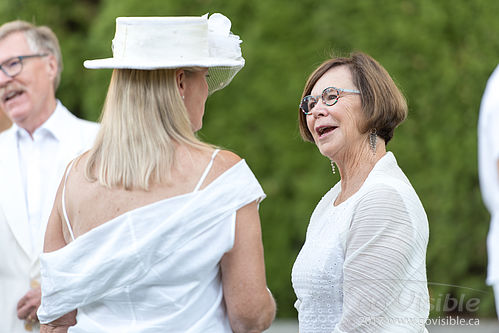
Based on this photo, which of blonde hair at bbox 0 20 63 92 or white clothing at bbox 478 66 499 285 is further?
blonde hair at bbox 0 20 63 92

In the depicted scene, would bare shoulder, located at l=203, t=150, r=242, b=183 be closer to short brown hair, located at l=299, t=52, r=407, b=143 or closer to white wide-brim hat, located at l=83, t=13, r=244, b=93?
white wide-brim hat, located at l=83, t=13, r=244, b=93

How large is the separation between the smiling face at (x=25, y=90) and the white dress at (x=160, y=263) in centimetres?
195

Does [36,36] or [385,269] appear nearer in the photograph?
[385,269]

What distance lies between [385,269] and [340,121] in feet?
2.16

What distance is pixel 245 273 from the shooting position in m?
2.24

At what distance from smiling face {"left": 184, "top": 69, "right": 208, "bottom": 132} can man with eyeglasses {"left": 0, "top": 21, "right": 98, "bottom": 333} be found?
1.65m

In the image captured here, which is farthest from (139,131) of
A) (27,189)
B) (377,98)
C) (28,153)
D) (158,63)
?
(28,153)

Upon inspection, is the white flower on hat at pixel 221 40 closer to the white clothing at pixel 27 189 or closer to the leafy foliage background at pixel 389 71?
the white clothing at pixel 27 189

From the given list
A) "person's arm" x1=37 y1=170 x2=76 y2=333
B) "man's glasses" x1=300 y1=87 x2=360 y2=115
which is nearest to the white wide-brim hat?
"person's arm" x1=37 y1=170 x2=76 y2=333

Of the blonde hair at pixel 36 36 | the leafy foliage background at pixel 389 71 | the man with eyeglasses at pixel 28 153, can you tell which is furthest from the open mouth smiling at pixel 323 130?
the leafy foliage background at pixel 389 71

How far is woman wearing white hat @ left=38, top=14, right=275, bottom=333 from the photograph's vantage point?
7.22 ft

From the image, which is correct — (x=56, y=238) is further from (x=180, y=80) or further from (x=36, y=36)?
(x=36, y=36)

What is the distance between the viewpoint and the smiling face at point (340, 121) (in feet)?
9.18

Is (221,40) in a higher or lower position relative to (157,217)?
higher
